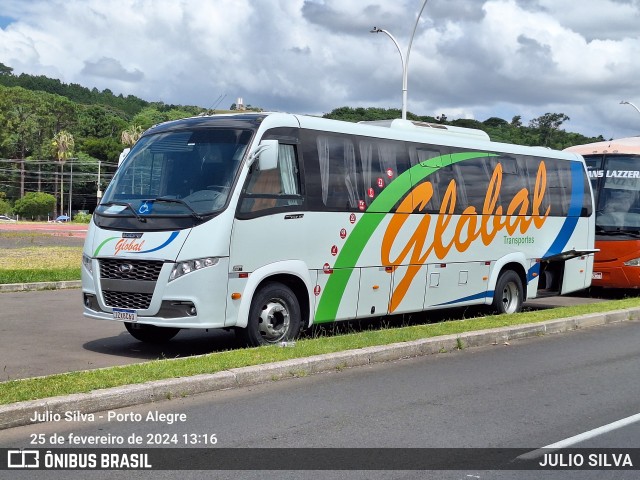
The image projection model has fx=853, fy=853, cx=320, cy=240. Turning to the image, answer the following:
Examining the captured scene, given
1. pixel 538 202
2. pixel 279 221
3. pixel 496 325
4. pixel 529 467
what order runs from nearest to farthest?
pixel 529 467 < pixel 279 221 < pixel 496 325 < pixel 538 202

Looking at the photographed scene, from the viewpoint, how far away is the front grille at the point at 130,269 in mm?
10031

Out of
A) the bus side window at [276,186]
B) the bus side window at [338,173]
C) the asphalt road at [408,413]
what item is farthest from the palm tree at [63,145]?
the asphalt road at [408,413]

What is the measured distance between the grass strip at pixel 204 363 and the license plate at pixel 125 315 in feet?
3.75

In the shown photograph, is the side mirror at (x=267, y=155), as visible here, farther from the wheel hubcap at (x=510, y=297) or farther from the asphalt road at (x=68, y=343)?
the wheel hubcap at (x=510, y=297)

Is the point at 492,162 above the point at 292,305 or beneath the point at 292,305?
above

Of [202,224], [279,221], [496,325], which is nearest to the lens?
[202,224]

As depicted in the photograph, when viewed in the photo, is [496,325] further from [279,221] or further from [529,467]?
[529,467]

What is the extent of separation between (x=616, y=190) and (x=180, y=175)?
13067 millimetres

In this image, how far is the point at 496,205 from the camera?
48.9 feet

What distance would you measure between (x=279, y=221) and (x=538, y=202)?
6.99 m

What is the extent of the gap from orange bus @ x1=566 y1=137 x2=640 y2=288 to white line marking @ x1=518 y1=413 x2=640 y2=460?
1207 centimetres

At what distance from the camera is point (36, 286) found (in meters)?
18.6

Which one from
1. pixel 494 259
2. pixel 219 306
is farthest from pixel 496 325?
pixel 219 306

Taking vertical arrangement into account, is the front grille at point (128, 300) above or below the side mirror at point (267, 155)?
below
